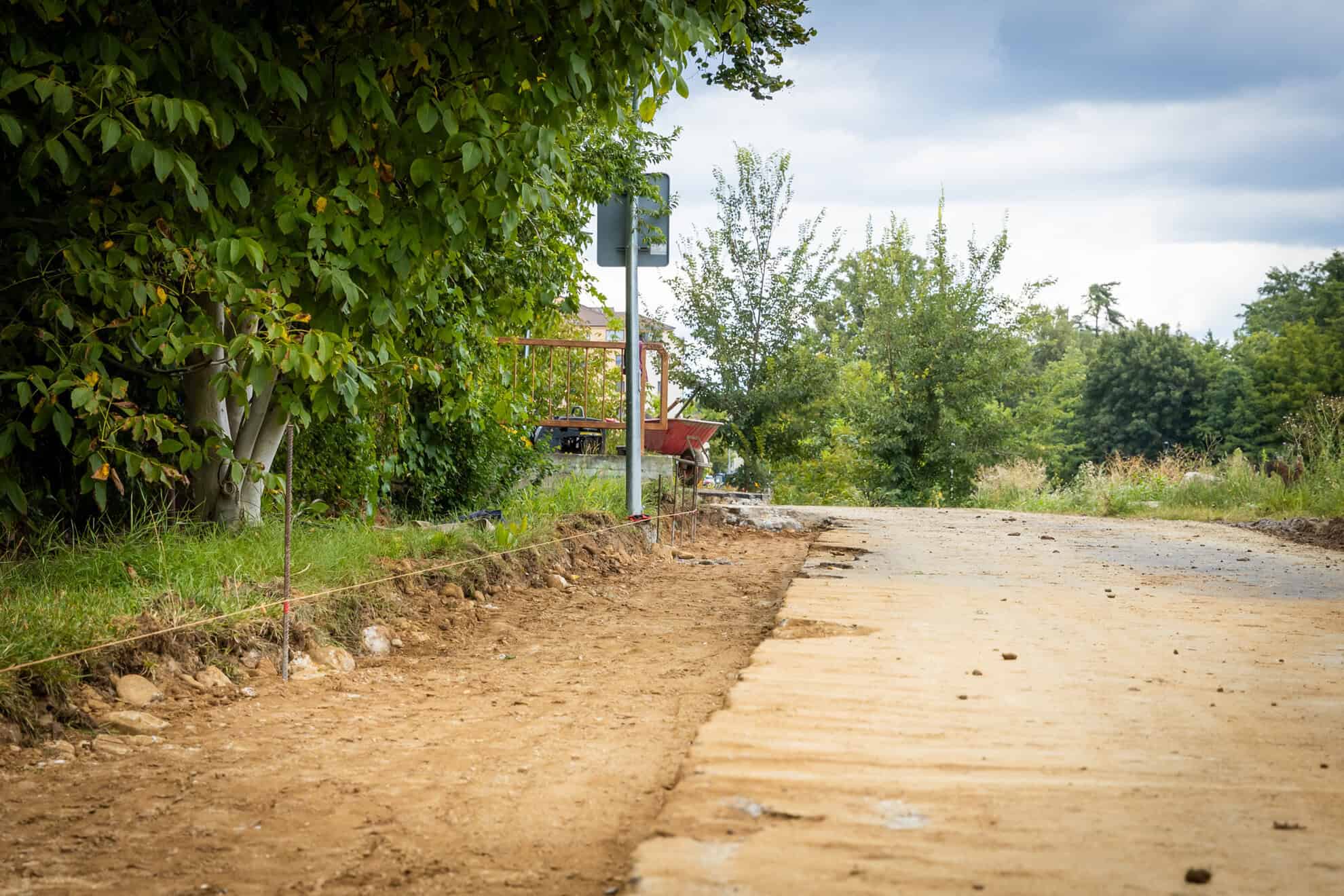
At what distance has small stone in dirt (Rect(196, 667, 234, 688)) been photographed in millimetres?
3857

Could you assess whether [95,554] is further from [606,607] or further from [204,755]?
[606,607]

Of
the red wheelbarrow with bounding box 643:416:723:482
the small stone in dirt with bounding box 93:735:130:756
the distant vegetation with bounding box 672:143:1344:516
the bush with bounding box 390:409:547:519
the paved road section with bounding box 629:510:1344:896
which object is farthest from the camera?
the distant vegetation with bounding box 672:143:1344:516

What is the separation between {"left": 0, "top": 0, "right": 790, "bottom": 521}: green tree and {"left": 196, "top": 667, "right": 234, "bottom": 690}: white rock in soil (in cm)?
89

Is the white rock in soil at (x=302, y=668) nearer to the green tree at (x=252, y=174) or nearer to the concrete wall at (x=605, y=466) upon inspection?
the green tree at (x=252, y=174)

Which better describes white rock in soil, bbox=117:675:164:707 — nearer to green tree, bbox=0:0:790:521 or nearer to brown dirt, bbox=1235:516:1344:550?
green tree, bbox=0:0:790:521

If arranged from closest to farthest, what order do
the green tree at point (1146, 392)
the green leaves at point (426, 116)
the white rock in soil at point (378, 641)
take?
the green leaves at point (426, 116)
the white rock in soil at point (378, 641)
the green tree at point (1146, 392)

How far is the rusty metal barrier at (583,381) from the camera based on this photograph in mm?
10719

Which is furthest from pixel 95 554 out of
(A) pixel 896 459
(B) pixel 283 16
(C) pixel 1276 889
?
(A) pixel 896 459

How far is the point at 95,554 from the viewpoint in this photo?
15.1 feet

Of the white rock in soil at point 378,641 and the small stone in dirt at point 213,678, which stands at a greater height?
the small stone in dirt at point 213,678

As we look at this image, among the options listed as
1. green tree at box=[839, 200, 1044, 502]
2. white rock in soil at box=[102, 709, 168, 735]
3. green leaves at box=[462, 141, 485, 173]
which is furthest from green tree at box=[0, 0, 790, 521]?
green tree at box=[839, 200, 1044, 502]

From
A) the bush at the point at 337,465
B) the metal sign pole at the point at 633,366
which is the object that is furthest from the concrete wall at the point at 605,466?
the bush at the point at 337,465

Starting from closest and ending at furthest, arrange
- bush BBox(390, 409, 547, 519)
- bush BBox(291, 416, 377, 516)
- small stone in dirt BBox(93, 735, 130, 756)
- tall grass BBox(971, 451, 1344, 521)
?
small stone in dirt BBox(93, 735, 130, 756)
bush BBox(291, 416, 377, 516)
bush BBox(390, 409, 547, 519)
tall grass BBox(971, 451, 1344, 521)

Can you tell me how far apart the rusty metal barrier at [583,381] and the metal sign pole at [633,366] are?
2.20ft
